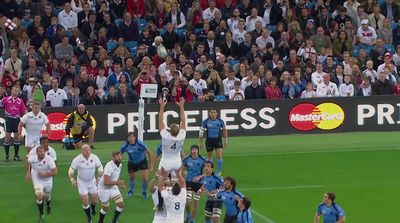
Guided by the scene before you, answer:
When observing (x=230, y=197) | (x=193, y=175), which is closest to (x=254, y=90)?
(x=193, y=175)

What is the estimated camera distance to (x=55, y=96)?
116 feet

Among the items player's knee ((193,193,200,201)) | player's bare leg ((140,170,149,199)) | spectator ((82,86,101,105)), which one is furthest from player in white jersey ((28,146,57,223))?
spectator ((82,86,101,105))

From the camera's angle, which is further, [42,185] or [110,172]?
[42,185]

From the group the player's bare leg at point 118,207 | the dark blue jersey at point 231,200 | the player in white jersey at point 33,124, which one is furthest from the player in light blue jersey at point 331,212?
the player in white jersey at point 33,124

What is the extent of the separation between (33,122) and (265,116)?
918cm

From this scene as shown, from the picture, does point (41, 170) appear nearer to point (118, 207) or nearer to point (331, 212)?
point (118, 207)

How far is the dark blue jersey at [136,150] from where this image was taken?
92.3 feet

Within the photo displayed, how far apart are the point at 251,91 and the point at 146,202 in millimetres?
9747

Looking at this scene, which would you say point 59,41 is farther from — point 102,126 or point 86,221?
point 86,221

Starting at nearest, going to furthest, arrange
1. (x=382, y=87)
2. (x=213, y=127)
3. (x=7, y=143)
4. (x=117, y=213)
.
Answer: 1. (x=117, y=213)
2. (x=213, y=127)
3. (x=7, y=143)
4. (x=382, y=87)

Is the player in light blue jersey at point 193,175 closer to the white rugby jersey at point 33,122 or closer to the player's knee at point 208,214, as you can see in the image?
the player's knee at point 208,214

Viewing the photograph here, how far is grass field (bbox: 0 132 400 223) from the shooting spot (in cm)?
2764

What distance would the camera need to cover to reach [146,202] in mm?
28516

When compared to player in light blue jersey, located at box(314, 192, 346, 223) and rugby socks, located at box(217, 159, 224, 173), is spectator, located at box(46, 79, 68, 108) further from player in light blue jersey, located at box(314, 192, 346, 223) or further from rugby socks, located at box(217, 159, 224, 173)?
player in light blue jersey, located at box(314, 192, 346, 223)
